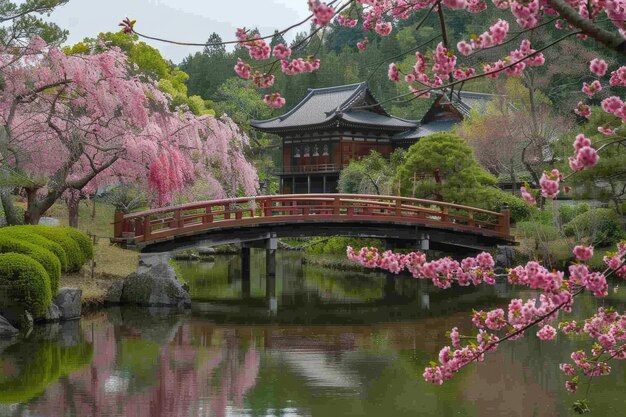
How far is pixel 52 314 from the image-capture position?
14078 millimetres

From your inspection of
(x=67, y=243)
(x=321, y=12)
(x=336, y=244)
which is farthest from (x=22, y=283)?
(x=336, y=244)

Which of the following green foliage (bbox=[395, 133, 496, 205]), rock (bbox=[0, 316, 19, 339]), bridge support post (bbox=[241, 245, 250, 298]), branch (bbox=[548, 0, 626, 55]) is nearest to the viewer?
branch (bbox=[548, 0, 626, 55])

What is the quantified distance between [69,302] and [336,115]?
22.8 m

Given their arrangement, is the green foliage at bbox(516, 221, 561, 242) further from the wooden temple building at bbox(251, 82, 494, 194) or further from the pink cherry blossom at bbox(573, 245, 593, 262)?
the pink cherry blossom at bbox(573, 245, 593, 262)

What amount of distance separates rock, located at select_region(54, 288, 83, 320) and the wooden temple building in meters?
22.9

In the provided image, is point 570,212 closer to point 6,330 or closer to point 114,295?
point 114,295

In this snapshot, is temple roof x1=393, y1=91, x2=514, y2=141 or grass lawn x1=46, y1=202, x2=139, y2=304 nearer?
grass lawn x1=46, y1=202, x2=139, y2=304

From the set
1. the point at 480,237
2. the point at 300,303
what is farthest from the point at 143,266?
the point at 480,237

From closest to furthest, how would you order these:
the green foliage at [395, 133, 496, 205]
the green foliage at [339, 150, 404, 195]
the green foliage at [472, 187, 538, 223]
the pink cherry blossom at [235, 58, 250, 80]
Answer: the pink cherry blossom at [235, 58, 250, 80] → the green foliage at [395, 133, 496, 205] → the green foliage at [472, 187, 538, 223] → the green foliage at [339, 150, 404, 195]

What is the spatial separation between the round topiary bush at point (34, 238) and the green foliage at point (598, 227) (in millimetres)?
13000

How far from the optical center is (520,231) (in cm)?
2478

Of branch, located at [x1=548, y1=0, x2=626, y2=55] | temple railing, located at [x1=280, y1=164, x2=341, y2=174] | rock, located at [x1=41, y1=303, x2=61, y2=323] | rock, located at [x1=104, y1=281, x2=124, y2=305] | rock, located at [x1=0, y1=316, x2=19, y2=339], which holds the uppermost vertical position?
temple railing, located at [x1=280, y1=164, x2=341, y2=174]

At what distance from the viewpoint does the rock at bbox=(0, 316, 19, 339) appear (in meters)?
12.7

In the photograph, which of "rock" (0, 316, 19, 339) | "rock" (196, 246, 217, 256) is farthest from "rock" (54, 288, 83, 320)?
"rock" (196, 246, 217, 256)
